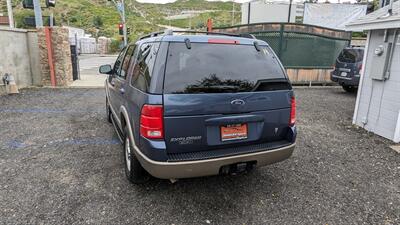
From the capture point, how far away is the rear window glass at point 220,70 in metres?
2.51

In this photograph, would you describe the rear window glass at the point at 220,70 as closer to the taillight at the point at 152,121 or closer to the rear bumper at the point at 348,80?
the taillight at the point at 152,121

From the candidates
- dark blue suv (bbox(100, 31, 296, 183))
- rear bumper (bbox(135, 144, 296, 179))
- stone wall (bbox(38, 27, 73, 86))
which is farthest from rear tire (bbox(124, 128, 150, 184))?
stone wall (bbox(38, 27, 73, 86))

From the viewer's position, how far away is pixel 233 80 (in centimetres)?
268

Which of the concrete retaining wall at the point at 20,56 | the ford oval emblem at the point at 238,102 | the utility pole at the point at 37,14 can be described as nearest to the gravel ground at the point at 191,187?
the ford oval emblem at the point at 238,102

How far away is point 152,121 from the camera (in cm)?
240

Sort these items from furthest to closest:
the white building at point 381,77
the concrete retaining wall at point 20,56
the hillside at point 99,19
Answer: the hillside at point 99,19
the concrete retaining wall at point 20,56
the white building at point 381,77

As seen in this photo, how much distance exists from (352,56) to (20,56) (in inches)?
480

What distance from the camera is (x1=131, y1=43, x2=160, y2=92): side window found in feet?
8.49

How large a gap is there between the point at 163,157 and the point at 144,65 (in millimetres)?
1009

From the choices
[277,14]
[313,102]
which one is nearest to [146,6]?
[277,14]

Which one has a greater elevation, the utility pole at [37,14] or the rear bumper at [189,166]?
the utility pole at [37,14]

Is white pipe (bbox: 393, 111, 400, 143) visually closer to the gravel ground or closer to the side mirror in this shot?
the gravel ground

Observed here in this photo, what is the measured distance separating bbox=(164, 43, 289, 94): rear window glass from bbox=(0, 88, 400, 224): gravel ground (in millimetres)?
1282

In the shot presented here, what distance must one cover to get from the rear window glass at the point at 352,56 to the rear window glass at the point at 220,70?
843 centimetres
